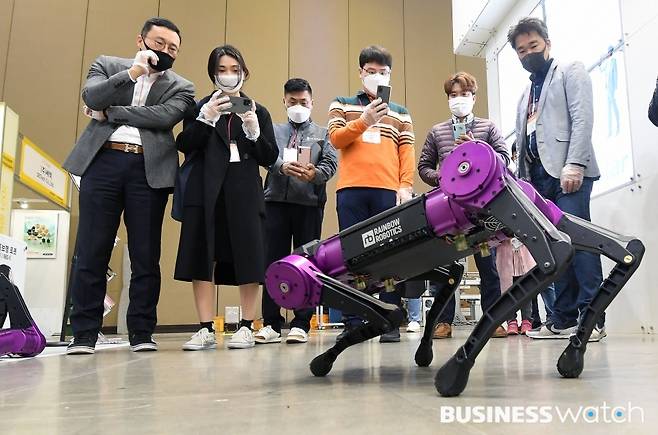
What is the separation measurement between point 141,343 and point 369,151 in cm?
127

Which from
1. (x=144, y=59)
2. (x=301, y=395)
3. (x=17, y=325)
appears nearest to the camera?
(x=301, y=395)

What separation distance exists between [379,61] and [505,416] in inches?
74.5

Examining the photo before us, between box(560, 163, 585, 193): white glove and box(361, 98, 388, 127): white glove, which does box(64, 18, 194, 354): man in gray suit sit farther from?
box(560, 163, 585, 193): white glove

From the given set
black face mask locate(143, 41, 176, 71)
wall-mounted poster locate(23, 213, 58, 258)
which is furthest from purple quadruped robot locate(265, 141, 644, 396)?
wall-mounted poster locate(23, 213, 58, 258)

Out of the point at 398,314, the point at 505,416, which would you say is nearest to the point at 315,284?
the point at 398,314

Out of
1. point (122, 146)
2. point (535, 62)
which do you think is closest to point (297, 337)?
point (122, 146)

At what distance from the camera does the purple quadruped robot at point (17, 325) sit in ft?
6.18

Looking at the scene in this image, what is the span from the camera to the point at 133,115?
2113 mm

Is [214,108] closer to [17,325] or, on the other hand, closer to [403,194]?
[403,194]

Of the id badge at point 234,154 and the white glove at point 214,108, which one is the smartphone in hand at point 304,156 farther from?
the white glove at point 214,108

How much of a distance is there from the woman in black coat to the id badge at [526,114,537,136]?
1245 mm

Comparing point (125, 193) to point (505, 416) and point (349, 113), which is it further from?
point (505, 416)

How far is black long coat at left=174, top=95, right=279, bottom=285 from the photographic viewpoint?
216 cm

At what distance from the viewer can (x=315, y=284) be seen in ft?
3.72
